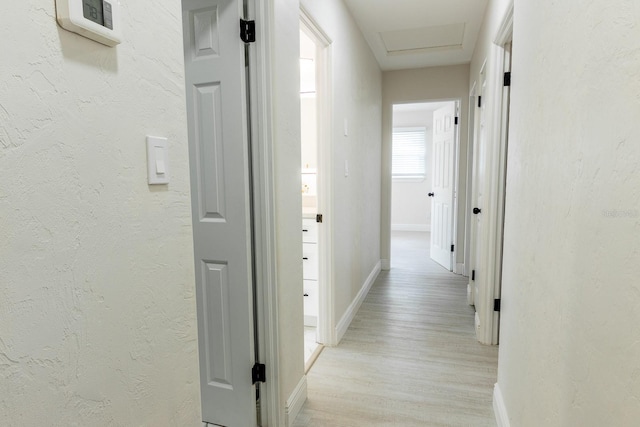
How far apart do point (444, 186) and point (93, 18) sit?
464 centimetres

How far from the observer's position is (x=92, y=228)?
0.76m

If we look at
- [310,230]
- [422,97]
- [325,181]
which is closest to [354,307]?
[310,230]

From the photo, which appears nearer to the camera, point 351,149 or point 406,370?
point 406,370

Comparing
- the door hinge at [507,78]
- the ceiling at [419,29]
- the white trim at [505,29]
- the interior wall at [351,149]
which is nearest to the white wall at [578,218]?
the white trim at [505,29]

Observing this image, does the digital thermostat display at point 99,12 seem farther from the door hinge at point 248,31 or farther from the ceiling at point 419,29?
the ceiling at point 419,29

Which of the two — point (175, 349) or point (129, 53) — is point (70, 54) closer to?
point (129, 53)

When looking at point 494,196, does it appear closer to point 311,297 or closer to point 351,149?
point 351,149

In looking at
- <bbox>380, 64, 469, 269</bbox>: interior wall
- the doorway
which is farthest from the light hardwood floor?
<bbox>380, 64, 469, 269</bbox>: interior wall

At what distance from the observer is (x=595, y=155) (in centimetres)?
86

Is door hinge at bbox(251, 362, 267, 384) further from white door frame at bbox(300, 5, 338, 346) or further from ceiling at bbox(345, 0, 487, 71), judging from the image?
ceiling at bbox(345, 0, 487, 71)

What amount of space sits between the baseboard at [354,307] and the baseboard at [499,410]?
1122 mm

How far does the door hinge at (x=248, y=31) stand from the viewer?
1536mm

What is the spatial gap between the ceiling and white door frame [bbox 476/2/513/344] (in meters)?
0.75

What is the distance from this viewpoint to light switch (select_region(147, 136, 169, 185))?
90cm
